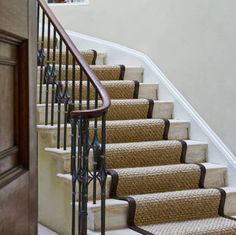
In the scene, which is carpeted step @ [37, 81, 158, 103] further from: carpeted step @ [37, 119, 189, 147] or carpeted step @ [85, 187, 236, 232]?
carpeted step @ [85, 187, 236, 232]

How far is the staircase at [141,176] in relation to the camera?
2.73 meters

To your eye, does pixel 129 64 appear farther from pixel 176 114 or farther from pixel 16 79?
pixel 16 79

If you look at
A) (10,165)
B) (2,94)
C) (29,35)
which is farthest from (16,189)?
(29,35)

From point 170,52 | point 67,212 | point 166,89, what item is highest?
point 170,52

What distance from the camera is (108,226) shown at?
8.75 ft

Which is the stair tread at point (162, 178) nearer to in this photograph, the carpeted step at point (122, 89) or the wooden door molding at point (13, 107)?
the carpeted step at point (122, 89)

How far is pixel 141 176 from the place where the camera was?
3.01m

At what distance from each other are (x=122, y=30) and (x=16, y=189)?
393 centimetres

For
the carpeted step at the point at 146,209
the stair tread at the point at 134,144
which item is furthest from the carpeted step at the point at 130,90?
the carpeted step at the point at 146,209

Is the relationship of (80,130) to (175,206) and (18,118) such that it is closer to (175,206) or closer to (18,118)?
(175,206)

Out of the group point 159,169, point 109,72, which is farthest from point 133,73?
point 159,169

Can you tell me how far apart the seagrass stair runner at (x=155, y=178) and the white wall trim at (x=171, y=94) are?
194 mm

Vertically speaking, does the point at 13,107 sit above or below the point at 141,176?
above

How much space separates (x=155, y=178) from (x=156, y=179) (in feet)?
0.04
